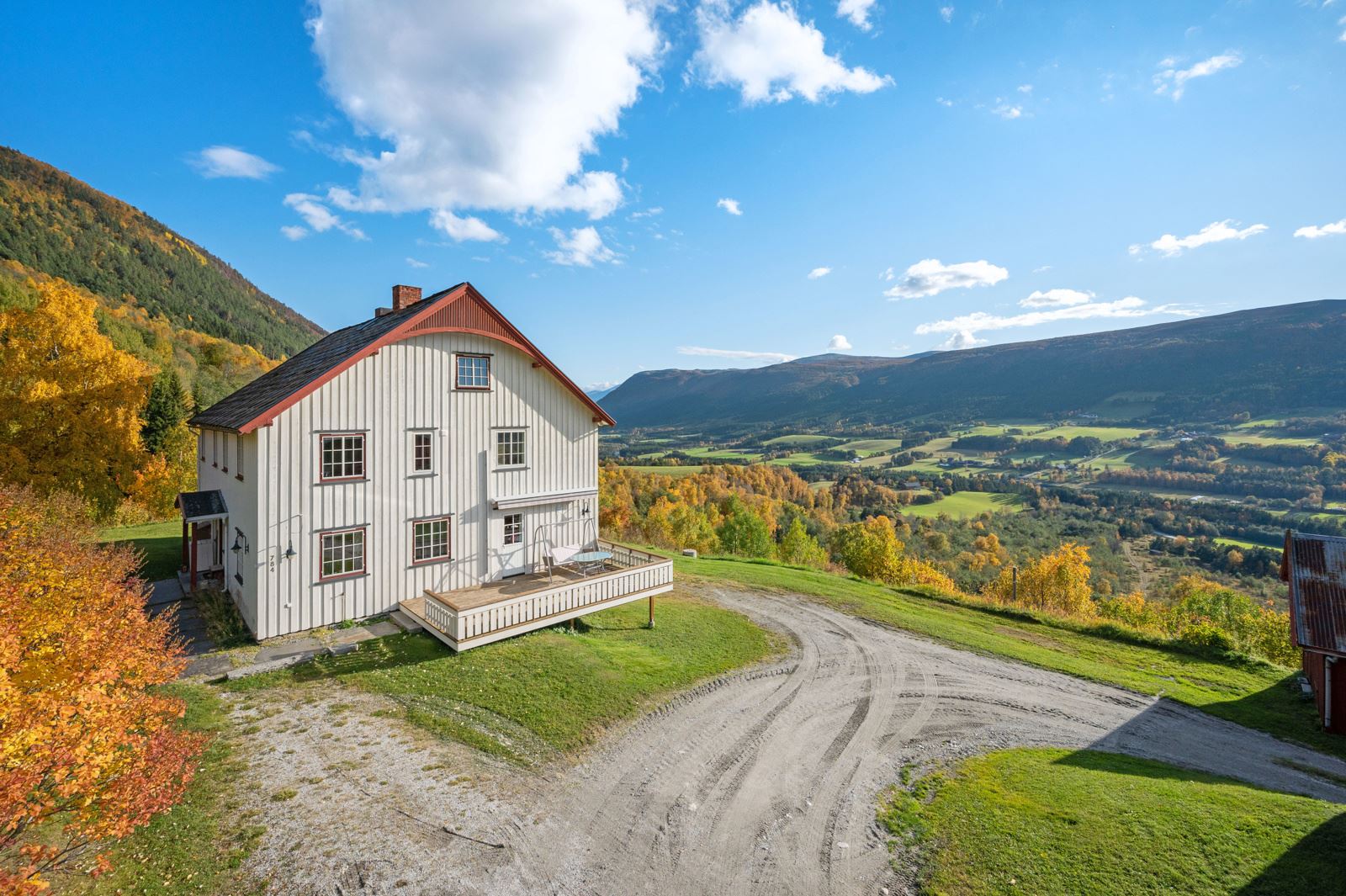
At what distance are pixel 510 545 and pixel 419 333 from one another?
7.20 meters

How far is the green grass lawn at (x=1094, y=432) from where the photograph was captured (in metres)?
134

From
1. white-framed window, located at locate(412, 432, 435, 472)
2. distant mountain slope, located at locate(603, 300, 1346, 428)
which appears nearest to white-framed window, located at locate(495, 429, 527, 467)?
white-framed window, located at locate(412, 432, 435, 472)

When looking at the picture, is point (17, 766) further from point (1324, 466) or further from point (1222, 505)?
point (1324, 466)

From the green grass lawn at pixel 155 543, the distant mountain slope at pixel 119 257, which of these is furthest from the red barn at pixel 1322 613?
the distant mountain slope at pixel 119 257

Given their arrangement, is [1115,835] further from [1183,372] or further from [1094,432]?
[1183,372]

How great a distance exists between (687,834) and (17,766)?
7.69 metres

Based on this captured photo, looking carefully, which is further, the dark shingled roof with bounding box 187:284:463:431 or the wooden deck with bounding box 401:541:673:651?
the dark shingled roof with bounding box 187:284:463:431

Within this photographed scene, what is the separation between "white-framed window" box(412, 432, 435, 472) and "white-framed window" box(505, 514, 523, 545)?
2.98m

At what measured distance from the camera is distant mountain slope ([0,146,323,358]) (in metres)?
80.3

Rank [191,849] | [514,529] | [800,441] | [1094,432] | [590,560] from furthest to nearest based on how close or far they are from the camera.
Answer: [800,441] < [1094,432] < [514,529] < [590,560] < [191,849]

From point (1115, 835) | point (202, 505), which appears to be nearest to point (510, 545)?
point (202, 505)

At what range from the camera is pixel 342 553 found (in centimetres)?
1480

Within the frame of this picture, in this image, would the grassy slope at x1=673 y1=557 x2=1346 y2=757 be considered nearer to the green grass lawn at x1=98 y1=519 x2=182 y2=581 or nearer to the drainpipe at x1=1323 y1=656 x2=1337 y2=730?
the drainpipe at x1=1323 y1=656 x2=1337 y2=730

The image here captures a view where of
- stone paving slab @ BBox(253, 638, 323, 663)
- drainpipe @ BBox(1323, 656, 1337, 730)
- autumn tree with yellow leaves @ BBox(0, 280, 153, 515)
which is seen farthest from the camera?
autumn tree with yellow leaves @ BBox(0, 280, 153, 515)
